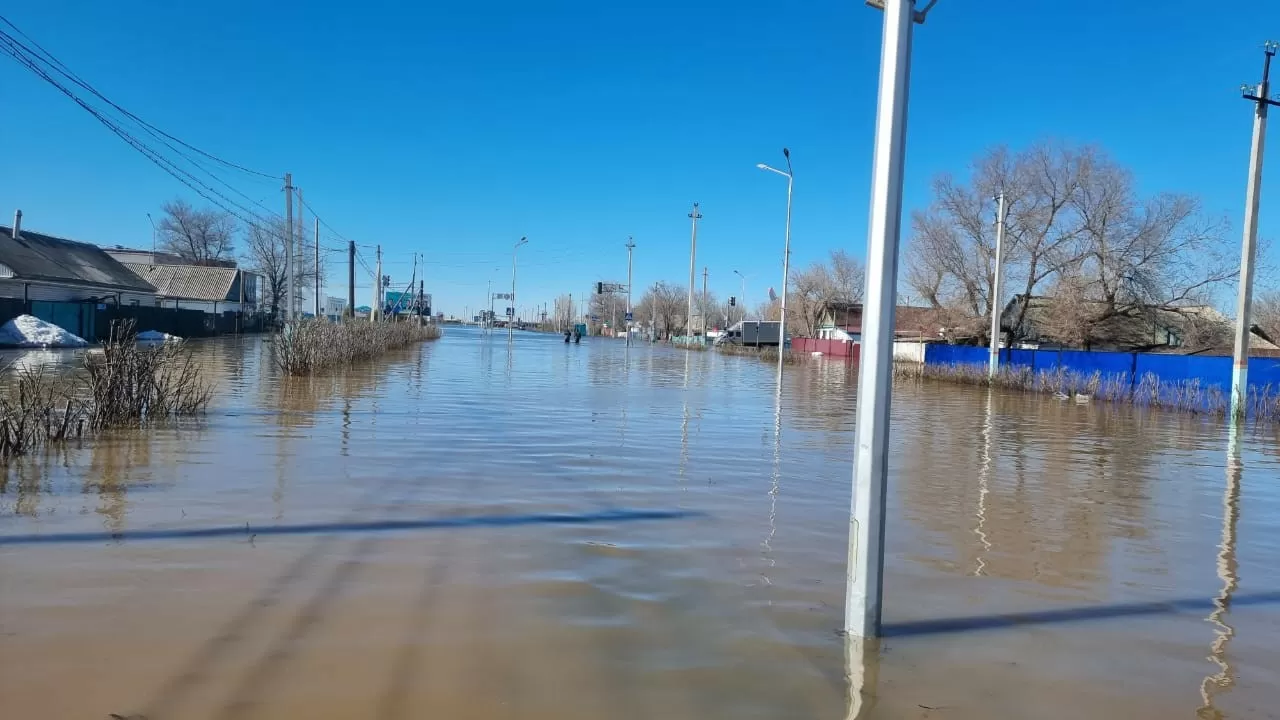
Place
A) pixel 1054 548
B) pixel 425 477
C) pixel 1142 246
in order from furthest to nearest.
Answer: pixel 1142 246, pixel 425 477, pixel 1054 548

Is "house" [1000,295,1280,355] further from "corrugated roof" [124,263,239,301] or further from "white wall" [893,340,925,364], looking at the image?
"corrugated roof" [124,263,239,301]

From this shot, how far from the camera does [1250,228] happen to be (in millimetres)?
18734

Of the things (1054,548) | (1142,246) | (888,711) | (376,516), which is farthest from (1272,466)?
(1142,246)

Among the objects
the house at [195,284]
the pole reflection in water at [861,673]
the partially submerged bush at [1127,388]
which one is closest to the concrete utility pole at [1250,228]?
the partially submerged bush at [1127,388]

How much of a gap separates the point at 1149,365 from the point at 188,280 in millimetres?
65878

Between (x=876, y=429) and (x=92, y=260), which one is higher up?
(x=92, y=260)

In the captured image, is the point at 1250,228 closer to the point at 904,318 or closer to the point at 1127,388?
the point at 1127,388

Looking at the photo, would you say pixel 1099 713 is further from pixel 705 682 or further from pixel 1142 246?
pixel 1142 246

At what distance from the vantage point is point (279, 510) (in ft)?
21.2

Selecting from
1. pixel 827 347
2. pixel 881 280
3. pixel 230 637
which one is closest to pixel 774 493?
pixel 881 280

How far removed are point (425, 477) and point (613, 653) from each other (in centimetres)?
463

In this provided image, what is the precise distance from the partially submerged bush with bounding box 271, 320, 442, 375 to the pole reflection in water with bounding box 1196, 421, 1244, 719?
18562 mm

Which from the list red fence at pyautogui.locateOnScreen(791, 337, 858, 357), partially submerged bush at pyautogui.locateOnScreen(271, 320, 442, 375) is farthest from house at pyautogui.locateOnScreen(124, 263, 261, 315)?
red fence at pyautogui.locateOnScreen(791, 337, 858, 357)

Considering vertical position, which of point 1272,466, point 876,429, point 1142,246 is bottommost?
point 1272,466
